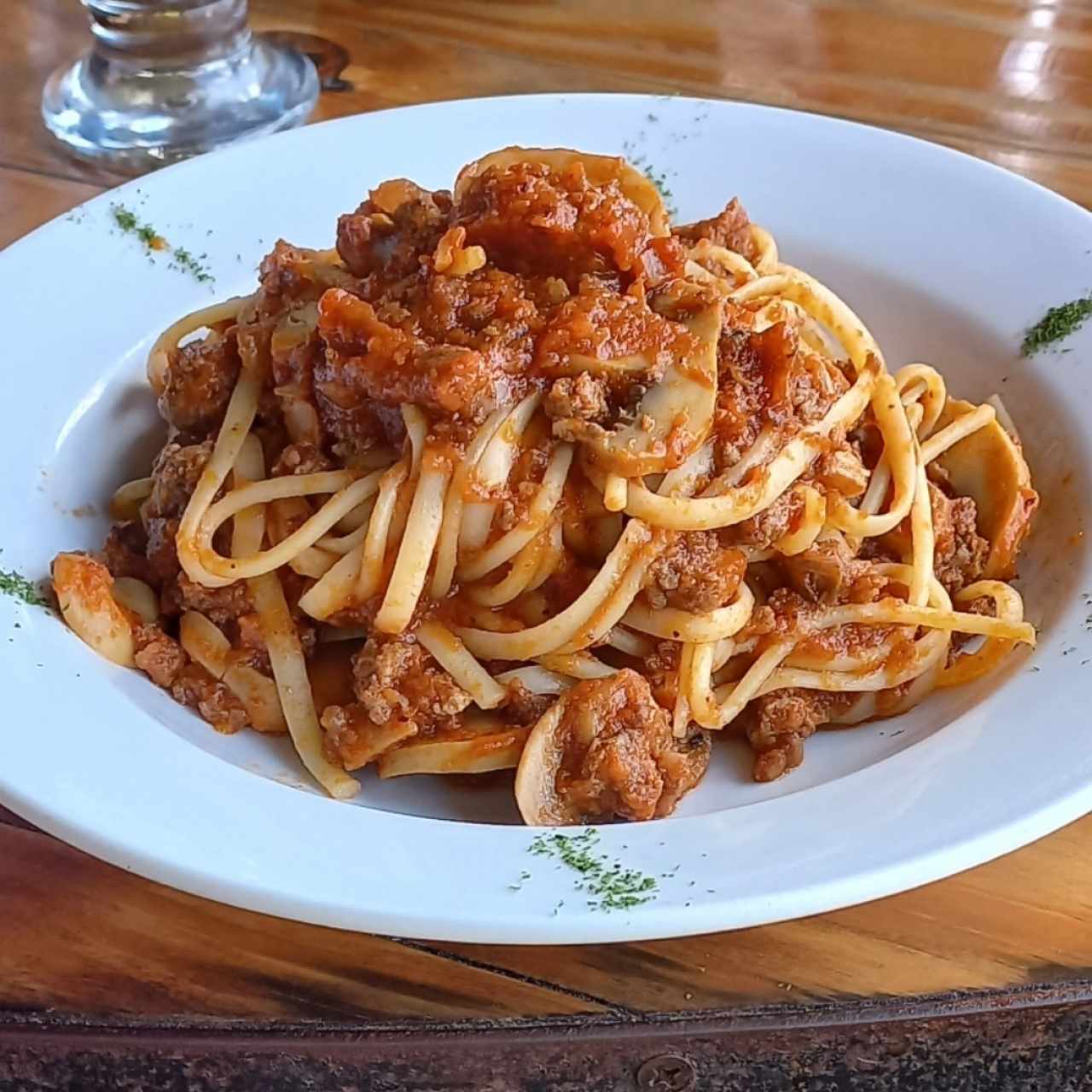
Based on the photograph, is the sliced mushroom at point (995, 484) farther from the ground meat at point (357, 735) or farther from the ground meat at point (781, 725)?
the ground meat at point (357, 735)

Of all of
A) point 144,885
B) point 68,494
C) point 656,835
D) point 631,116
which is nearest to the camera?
point 656,835

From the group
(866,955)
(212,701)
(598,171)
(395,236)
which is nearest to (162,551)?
(212,701)

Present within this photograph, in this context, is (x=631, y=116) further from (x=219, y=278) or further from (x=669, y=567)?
(x=669, y=567)

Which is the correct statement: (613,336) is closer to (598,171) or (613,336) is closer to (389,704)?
A: (598,171)

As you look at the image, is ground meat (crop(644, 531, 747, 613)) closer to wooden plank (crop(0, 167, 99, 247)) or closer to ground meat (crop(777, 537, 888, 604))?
ground meat (crop(777, 537, 888, 604))

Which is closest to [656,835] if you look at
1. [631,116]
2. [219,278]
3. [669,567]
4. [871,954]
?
[871,954]

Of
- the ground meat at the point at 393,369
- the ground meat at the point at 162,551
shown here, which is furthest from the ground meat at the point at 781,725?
the ground meat at the point at 162,551
